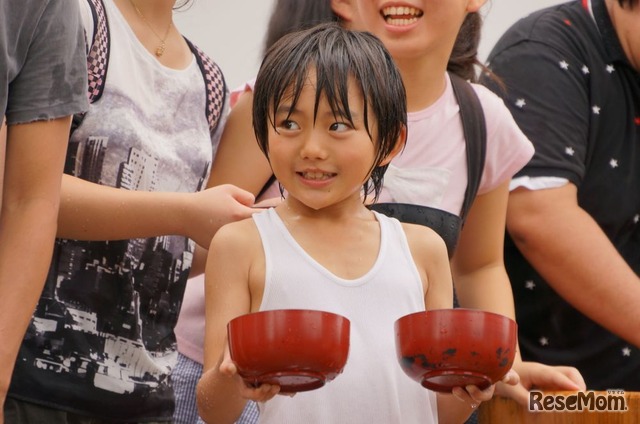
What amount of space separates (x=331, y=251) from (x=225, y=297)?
0.16m

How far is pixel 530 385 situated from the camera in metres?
1.98

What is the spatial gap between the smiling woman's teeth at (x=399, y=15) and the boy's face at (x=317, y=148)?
0.48 m

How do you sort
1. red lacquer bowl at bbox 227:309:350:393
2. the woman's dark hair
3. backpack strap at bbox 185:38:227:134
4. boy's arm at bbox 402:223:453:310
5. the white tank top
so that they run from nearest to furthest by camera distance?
red lacquer bowl at bbox 227:309:350:393
the white tank top
boy's arm at bbox 402:223:453:310
backpack strap at bbox 185:38:227:134
the woman's dark hair

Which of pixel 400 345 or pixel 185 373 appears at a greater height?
pixel 400 345

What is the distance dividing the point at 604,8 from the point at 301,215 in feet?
4.27

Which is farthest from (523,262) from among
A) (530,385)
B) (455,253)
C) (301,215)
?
(301,215)

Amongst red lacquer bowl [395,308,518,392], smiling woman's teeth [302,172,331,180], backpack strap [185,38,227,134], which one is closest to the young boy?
smiling woman's teeth [302,172,331,180]

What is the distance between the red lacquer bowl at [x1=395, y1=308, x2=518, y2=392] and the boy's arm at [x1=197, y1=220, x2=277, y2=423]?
24 cm

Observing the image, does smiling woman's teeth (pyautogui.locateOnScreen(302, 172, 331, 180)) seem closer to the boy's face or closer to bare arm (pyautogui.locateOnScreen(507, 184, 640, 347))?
the boy's face

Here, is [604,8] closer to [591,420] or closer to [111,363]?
[591,420]

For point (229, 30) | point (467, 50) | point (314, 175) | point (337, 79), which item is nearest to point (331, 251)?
point (314, 175)

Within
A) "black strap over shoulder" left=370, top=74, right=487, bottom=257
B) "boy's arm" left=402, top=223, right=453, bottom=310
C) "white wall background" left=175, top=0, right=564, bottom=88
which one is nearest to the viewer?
"boy's arm" left=402, top=223, right=453, bottom=310

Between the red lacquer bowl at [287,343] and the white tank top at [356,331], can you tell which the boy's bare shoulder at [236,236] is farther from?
the red lacquer bowl at [287,343]

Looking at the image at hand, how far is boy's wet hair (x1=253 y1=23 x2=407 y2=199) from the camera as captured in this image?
5.34 feet
